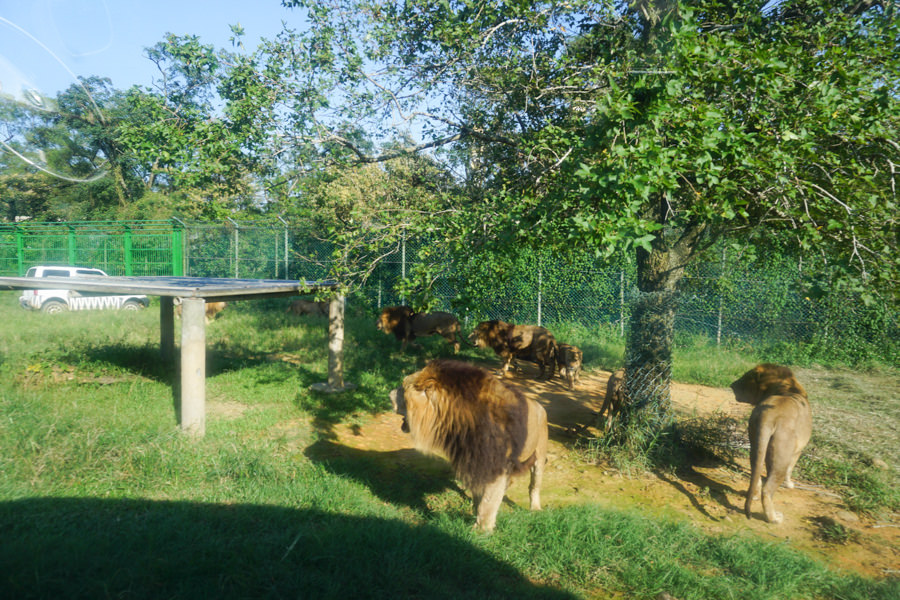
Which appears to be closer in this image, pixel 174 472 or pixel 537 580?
pixel 537 580

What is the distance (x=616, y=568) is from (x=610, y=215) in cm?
230

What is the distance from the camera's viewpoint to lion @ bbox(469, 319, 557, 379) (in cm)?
937

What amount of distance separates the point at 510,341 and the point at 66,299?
506 inches

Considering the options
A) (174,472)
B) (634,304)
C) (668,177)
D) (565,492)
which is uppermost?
(668,177)

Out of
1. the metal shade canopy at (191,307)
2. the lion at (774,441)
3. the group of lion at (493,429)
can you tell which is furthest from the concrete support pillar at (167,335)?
the lion at (774,441)

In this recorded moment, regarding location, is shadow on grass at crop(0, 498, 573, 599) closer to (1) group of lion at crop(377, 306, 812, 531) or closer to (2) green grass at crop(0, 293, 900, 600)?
(2) green grass at crop(0, 293, 900, 600)

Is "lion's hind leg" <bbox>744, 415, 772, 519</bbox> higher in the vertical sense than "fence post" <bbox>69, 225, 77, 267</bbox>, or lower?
lower

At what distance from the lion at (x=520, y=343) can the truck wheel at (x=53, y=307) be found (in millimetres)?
11800

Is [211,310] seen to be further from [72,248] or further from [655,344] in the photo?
[655,344]

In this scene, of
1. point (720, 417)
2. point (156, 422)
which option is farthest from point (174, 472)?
point (720, 417)

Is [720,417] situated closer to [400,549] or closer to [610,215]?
[610,215]

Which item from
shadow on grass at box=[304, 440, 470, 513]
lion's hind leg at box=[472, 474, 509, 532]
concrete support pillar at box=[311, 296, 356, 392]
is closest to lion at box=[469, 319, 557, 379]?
concrete support pillar at box=[311, 296, 356, 392]

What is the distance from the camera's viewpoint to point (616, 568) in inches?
138

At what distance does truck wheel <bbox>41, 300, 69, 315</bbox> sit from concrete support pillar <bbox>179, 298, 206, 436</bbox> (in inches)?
466
